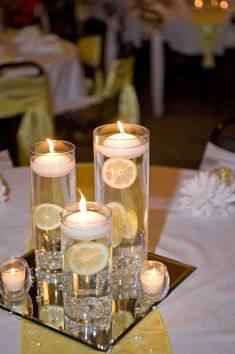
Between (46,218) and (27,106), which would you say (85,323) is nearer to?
(46,218)

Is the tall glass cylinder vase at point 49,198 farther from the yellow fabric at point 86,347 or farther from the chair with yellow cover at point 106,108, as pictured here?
the chair with yellow cover at point 106,108

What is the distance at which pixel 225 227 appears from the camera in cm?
148

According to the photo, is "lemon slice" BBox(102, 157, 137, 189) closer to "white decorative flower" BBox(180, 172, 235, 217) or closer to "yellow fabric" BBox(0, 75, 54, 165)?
"white decorative flower" BBox(180, 172, 235, 217)

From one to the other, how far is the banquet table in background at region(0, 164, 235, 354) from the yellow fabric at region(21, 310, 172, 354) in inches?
0.6

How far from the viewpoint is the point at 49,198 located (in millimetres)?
1269

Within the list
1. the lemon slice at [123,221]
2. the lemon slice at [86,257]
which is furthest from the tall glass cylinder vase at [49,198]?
the lemon slice at [86,257]

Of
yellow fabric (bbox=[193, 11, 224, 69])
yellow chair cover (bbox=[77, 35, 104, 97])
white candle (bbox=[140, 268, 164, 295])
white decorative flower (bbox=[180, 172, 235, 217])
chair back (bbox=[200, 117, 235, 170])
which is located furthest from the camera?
yellow fabric (bbox=[193, 11, 224, 69])

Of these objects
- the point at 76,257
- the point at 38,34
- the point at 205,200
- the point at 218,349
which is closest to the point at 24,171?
the point at 205,200

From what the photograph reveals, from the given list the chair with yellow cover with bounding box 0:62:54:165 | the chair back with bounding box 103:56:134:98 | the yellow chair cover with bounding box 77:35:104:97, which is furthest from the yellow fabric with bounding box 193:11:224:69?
the chair with yellow cover with bounding box 0:62:54:165

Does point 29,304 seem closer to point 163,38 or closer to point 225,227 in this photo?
point 225,227

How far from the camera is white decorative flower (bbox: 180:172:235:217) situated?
153 cm

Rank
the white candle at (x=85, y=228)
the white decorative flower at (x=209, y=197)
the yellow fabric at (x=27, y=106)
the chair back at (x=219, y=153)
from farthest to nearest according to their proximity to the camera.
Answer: the yellow fabric at (x=27, y=106) → the chair back at (x=219, y=153) → the white decorative flower at (x=209, y=197) → the white candle at (x=85, y=228)

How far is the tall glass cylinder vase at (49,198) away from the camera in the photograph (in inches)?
49.1

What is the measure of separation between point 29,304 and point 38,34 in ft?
9.62
